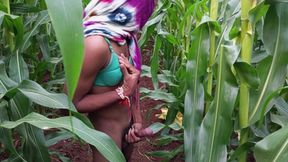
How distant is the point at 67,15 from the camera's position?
601 mm

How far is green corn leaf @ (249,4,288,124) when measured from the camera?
3.97ft

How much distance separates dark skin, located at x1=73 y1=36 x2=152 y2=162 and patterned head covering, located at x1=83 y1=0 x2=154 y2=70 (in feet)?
0.11

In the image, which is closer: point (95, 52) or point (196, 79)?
point (95, 52)

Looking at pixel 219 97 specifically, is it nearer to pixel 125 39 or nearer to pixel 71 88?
pixel 125 39

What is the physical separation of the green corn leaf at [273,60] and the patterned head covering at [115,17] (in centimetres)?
38

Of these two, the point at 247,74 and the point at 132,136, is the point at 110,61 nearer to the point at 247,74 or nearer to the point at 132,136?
the point at 132,136

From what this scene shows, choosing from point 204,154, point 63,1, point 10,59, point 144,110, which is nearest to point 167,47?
point 144,110

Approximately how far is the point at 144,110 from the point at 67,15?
8.24 feet

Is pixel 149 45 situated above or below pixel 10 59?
below

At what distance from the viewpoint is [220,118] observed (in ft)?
4.02

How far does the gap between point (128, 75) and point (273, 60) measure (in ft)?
1.43

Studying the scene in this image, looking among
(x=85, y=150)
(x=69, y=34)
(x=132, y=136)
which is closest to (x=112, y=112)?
(x=132, y=136)

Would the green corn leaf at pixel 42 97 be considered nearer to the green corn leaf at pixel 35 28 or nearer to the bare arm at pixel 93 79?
the bare arm at pixel 93 79

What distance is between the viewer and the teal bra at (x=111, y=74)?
1.33 metres
